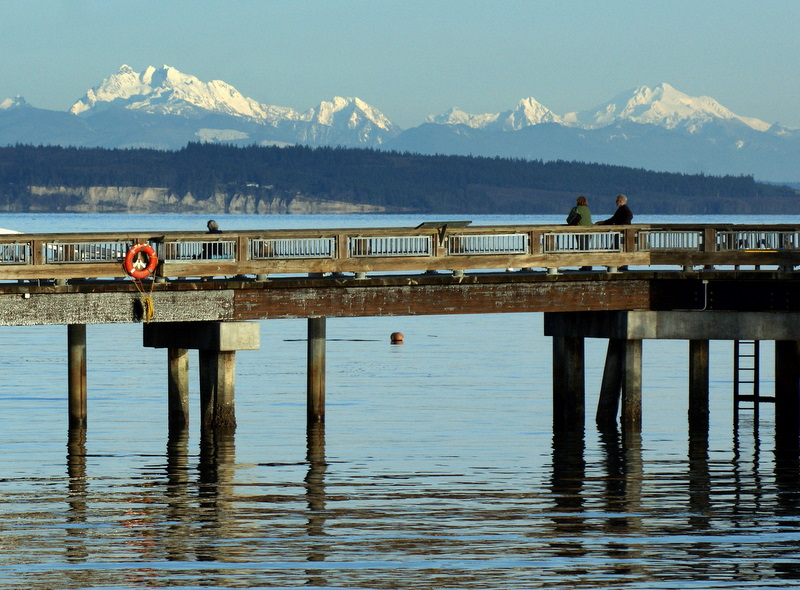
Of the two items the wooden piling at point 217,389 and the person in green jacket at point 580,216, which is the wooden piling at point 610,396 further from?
the wooden piling at point 217,389

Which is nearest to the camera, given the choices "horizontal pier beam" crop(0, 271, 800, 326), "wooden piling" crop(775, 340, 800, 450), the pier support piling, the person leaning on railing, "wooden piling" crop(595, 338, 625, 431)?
"horizontal pier beam" crop(0, 271, 800, 326)

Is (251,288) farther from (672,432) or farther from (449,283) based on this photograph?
(672,432)

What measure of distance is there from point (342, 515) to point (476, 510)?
211 centimetres

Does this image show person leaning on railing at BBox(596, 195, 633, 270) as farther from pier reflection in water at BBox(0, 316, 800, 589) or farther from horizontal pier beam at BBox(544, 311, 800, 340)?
pier reflection in water at BBox(0, 316, 800, 589)

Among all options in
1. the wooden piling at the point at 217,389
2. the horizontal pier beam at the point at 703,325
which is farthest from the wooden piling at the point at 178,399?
the horizontal pier beam at the point at 703,325

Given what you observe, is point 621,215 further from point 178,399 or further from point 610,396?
point 178,399

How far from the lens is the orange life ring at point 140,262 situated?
29.0m

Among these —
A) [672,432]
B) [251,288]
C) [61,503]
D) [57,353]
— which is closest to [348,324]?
[57,353]

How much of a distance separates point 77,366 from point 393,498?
11180 mm

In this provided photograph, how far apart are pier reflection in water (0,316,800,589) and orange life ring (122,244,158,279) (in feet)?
12.3

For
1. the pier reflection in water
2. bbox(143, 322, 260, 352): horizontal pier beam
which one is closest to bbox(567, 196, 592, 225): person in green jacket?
the pier reflection in water

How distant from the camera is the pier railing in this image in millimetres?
28875

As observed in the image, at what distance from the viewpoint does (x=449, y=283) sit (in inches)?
1271

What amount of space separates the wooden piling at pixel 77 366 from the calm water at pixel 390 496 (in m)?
0.71
